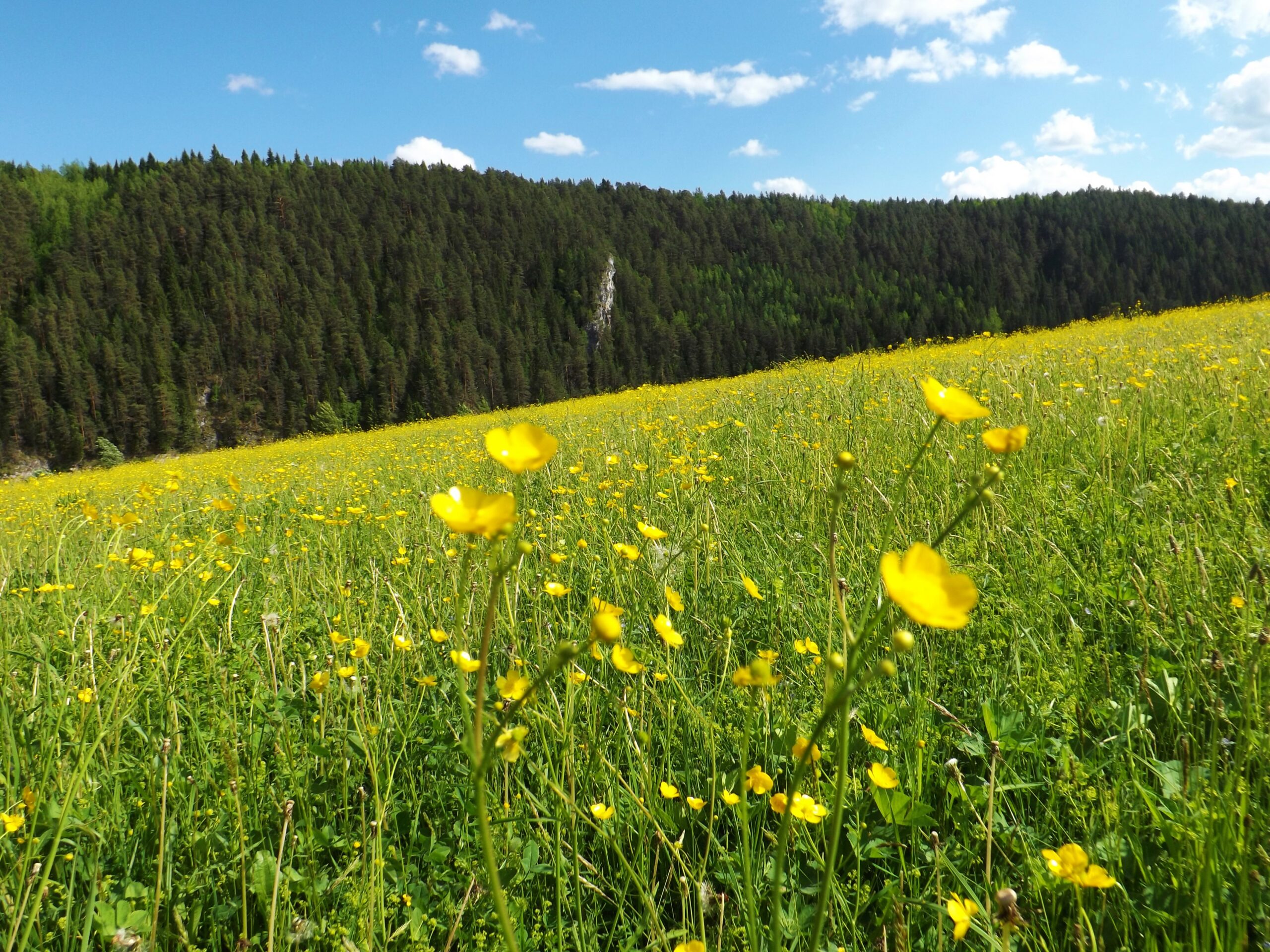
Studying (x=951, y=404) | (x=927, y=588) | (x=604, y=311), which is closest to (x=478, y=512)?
(x=927, y=588)

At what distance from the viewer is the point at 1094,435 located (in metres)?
3.10

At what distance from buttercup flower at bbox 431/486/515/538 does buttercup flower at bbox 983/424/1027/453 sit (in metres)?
0.45

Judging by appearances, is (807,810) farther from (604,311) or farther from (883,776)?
(604,311)

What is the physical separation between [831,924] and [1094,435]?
2.97 metres

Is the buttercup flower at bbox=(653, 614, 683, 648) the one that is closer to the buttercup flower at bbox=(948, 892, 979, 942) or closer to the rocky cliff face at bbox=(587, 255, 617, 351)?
the buttercup flower at bbox=(948, 892, 979, 942)

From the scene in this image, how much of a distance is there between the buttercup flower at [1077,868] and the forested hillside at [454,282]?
1670 inches

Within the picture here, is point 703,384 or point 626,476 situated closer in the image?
point 626,476

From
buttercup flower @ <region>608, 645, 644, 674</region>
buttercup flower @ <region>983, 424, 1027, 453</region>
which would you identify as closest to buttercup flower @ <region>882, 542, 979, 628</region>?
buttercup flower @ <region>983, 424, 1027, 453</region>

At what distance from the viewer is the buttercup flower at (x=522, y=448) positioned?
0.56m

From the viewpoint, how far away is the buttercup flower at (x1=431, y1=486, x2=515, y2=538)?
1.59 feet

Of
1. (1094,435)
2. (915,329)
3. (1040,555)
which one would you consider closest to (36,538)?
(1040,555)

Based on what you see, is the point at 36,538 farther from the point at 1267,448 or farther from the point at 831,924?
the point at 1267,448

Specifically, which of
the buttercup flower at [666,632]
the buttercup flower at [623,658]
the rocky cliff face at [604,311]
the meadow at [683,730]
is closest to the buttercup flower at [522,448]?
the meadow at [683,730]

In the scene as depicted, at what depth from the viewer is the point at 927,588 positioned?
0.48 metres
